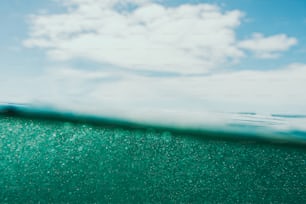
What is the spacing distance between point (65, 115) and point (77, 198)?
554 millimetres

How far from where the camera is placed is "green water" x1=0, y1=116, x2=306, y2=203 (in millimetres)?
2061

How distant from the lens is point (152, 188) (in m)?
2.19

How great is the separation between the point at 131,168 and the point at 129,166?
2 centimetres

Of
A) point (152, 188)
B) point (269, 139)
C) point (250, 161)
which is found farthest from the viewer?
point (269, 139)

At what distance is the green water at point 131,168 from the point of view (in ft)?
6.76

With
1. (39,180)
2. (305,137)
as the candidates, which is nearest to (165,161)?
(39,180)

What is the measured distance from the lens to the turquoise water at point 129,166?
2.06 m

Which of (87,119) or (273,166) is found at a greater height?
(87,119)

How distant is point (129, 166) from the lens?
216 centimetres

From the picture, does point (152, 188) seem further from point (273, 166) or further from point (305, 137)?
point (305, 137)

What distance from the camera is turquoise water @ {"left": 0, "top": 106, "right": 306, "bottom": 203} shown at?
2061 millimetres

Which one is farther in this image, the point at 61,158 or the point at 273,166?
the point at 273,166

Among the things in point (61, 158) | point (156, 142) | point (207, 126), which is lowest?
point (61, 158)

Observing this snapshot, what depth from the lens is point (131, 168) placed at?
2.16 metres
